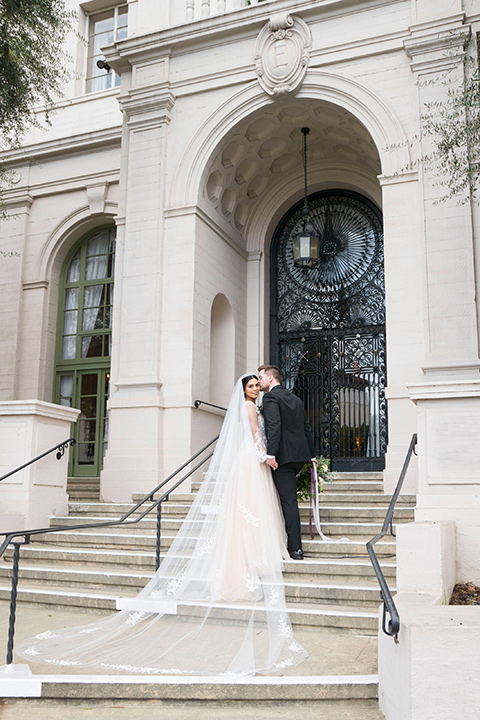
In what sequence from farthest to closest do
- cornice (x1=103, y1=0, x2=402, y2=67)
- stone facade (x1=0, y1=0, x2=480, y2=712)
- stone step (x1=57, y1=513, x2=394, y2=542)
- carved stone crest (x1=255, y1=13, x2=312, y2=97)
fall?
carved stone crest (x1=255, y1=13, x2=312, y2=97) < cornice (x1=103, y1=0, x2=402, y2=67) < stone facade (x1=0, y1=0, x2=480, y2=712) < stone step (x1=57, y1=513, x2=394, y2=542)

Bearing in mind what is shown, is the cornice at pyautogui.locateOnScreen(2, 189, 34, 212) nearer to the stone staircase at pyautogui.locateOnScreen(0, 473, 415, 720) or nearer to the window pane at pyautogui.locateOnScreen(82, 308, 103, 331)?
the window pane at pyautogui.locateOnScreen(82, 308, 103, 331)

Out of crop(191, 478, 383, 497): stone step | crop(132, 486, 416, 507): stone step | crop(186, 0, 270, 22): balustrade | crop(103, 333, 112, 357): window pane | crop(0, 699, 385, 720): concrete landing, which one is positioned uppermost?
crop(186, 0, 270, 22): balustrade

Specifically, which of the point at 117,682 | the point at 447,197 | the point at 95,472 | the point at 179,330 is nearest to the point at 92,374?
the point at 95,472

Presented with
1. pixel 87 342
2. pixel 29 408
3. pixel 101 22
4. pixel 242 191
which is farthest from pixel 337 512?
pixel 101 22

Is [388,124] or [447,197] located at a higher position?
[388,124]

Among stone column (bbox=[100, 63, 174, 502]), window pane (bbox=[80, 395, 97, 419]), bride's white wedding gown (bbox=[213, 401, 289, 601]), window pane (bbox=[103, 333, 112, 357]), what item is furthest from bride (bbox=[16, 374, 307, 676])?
window pane (bbox=[80, 395, 97, 419])

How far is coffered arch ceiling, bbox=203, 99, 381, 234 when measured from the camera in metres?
11.4

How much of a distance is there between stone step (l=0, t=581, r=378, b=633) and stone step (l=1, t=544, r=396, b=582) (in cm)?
52

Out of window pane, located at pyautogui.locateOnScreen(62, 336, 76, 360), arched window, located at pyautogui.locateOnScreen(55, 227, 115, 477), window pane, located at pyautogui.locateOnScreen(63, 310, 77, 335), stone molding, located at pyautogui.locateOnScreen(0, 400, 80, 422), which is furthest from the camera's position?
window pane, located at pyautogui.locateOnScreen(63, 310, 77, 335)

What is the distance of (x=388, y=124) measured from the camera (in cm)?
1014

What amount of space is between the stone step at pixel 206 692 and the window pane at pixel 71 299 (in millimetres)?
11191

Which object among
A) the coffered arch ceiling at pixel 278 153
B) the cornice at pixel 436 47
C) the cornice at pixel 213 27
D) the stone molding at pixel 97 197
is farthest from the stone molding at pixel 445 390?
the stone molding at pixel 97 197

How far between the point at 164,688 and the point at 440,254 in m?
6.87

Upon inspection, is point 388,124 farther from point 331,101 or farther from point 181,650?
point 181,650
